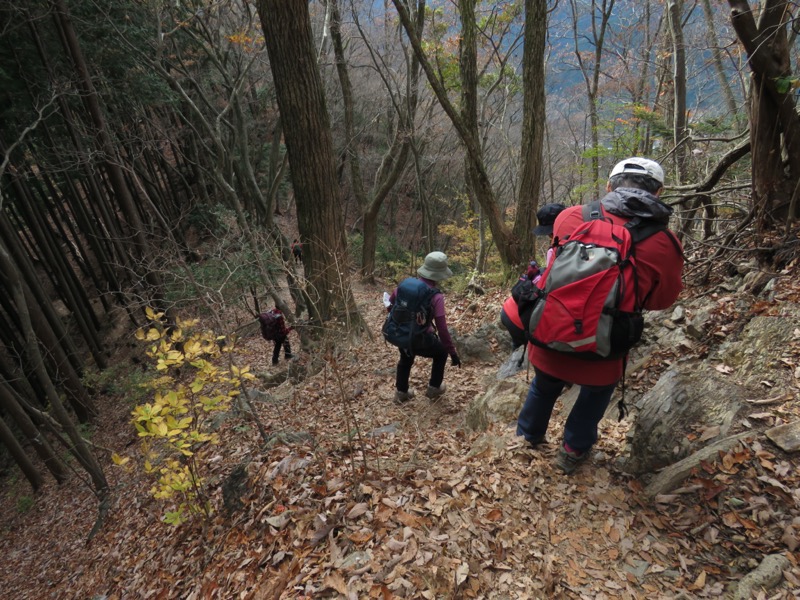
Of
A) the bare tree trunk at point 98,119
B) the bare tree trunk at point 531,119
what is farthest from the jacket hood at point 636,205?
the bare tree trunk at point 98,119

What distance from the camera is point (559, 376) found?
2.62 metres

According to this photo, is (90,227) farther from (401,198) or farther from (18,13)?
(401,198)

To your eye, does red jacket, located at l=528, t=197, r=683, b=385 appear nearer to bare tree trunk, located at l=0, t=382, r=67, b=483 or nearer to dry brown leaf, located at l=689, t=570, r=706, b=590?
dry brown leaf, located at l=689, t=570, r=706, b=590

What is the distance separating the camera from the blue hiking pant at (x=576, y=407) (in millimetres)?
2688

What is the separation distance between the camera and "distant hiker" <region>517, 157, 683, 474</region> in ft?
7.43

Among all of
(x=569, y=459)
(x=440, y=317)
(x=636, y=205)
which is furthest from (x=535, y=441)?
(x=636, y=205)

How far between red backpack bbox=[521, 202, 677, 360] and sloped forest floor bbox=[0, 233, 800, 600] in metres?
1.13

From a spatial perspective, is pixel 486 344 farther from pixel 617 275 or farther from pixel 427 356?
pixel 617 275

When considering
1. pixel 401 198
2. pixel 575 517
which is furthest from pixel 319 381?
pixel 401 198

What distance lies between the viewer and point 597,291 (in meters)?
2.22

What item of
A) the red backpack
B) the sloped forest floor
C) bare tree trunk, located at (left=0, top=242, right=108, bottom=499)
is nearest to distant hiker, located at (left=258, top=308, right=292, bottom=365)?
bare tree trunk, located at (left=0, top=242, right=108, bottom=499)

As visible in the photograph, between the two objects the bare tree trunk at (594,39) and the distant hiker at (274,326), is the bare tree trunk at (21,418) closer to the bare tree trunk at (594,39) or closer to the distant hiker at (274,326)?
the distant hiker at (274,326)

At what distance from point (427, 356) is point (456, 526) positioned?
235cm

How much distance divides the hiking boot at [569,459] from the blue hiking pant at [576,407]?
6 centimetres
